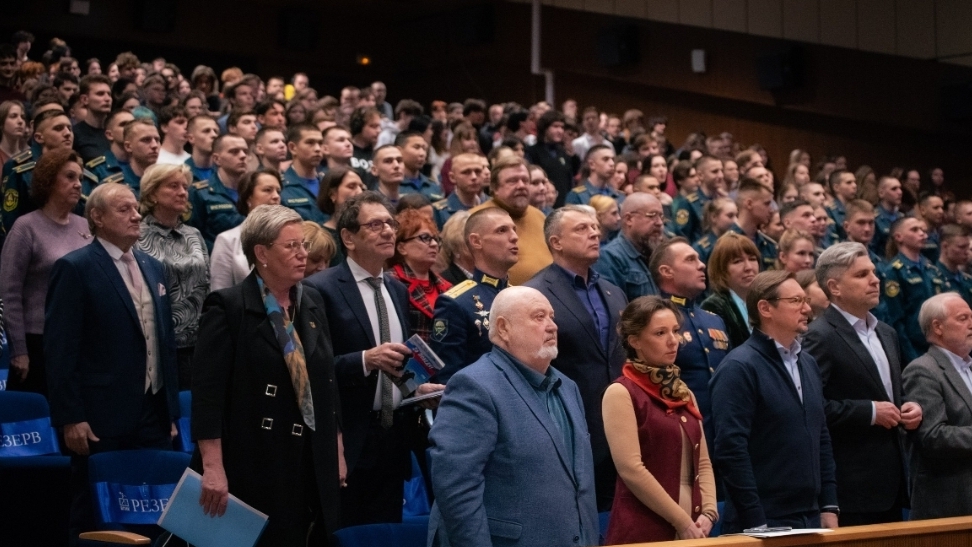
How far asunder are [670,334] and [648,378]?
150 mm

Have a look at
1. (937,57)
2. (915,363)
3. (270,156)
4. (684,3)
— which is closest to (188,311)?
(270,156)

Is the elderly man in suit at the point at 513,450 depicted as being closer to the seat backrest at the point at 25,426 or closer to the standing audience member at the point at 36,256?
the seat backrest at the point at 25,426

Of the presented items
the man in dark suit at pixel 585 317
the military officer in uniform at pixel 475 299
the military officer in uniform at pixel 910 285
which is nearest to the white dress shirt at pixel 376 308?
the military officer in uniform at pixel 475 299

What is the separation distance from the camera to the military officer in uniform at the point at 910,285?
6.99 meters

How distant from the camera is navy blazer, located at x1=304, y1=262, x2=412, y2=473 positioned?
394cm

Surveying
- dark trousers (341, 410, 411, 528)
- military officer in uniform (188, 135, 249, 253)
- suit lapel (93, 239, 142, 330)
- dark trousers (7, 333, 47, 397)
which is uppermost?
military officer in uniform (188, 135, 249, 253)

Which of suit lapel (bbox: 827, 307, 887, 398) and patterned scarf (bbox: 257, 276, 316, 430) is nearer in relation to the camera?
patterned scarf (bbox: 257, 276, 316, 430)

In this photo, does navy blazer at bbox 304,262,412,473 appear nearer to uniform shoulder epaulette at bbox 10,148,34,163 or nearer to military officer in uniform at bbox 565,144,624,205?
uniform shoulder epaulette at bbox 10,148,34,163

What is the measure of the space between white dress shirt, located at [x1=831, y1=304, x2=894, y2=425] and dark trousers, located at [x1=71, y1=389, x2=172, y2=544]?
2442 millimetres

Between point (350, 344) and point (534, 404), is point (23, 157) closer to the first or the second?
point (350, 344)

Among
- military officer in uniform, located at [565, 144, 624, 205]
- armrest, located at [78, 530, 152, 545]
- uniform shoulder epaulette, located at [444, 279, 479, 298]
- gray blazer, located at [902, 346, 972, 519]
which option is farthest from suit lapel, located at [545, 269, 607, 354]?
military officer in uniform, located at [565, 144, 624, 205]

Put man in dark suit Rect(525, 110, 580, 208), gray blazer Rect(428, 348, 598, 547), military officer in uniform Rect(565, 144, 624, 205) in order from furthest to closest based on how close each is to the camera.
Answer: man in dark suit Rect(525, 110, 580, 208)
military officer in uniform Rect(565, 144, 624, 205)
gray blazer Rect(428, 348, 598, 547)

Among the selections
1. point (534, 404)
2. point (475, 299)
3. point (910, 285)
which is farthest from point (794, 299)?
point (910, 285)

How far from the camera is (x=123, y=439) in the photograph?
4.00 meters
